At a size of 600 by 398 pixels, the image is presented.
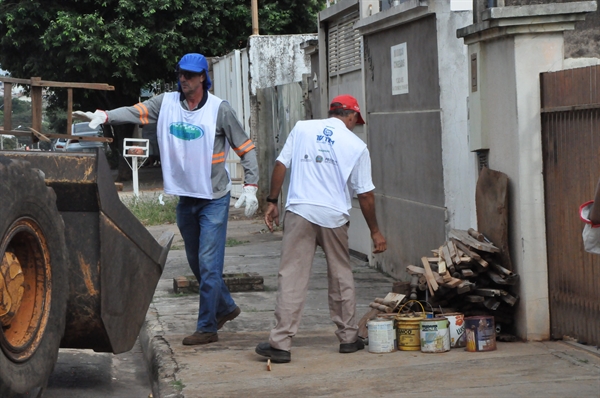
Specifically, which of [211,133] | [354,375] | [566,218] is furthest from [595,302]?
[211,133]

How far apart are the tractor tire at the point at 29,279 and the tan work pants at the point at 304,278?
5.17 feet

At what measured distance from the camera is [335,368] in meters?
5.95

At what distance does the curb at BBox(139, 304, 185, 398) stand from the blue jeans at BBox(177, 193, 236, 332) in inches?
14.0

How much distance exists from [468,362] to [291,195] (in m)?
1.58

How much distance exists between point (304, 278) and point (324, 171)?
72 cm

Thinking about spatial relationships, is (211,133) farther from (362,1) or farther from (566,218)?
(362,1)

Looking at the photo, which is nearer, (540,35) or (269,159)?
(540,35)

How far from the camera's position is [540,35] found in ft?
21.1

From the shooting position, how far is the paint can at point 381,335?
630 centimetres

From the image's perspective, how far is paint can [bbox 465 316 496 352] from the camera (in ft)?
20.3

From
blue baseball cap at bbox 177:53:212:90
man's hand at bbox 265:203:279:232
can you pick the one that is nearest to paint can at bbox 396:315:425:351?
man's hand at bbox 265:203:279:232

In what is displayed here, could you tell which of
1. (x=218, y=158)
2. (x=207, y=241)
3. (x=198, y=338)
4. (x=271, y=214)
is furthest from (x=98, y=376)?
(x=218, y=158)

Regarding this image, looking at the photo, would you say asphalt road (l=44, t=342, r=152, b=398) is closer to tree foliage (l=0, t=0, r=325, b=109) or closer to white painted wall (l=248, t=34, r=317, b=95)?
white painted wall (l=248, t=34, r=317, b=95)

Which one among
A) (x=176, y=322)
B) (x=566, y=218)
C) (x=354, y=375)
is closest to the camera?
(x=354, y=375)
